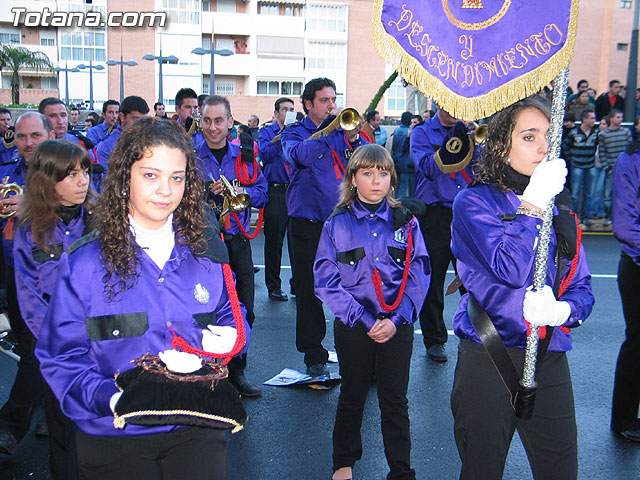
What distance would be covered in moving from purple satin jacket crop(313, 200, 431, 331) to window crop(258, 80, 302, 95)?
173ft

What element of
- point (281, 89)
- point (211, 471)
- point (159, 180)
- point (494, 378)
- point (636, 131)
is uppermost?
point (281, 89)

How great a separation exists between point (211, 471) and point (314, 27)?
55768 millimetres

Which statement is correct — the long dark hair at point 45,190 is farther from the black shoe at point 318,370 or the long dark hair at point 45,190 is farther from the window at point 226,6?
the window at point 226,6

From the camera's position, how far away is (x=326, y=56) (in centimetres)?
5541

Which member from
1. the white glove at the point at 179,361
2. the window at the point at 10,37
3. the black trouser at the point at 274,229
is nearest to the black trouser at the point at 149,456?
the white glove at the point at 179,361

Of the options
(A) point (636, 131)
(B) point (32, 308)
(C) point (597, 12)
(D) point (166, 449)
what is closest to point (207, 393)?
(D) point (166, 449)

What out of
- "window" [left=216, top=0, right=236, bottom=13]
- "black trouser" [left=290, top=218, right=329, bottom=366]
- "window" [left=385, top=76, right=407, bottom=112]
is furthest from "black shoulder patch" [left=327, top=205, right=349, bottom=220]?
"window" [left=216, top=0, right=236, bottom=13]

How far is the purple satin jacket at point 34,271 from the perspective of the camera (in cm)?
362

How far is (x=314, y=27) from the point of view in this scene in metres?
54.8

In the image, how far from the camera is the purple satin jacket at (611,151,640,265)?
13.1ft

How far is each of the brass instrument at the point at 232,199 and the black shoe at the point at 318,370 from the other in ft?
4.63

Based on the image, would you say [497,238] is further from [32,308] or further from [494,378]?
[32,308]

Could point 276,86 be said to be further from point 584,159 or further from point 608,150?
point 608,150

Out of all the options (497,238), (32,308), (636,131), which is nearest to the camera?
(497,238)
